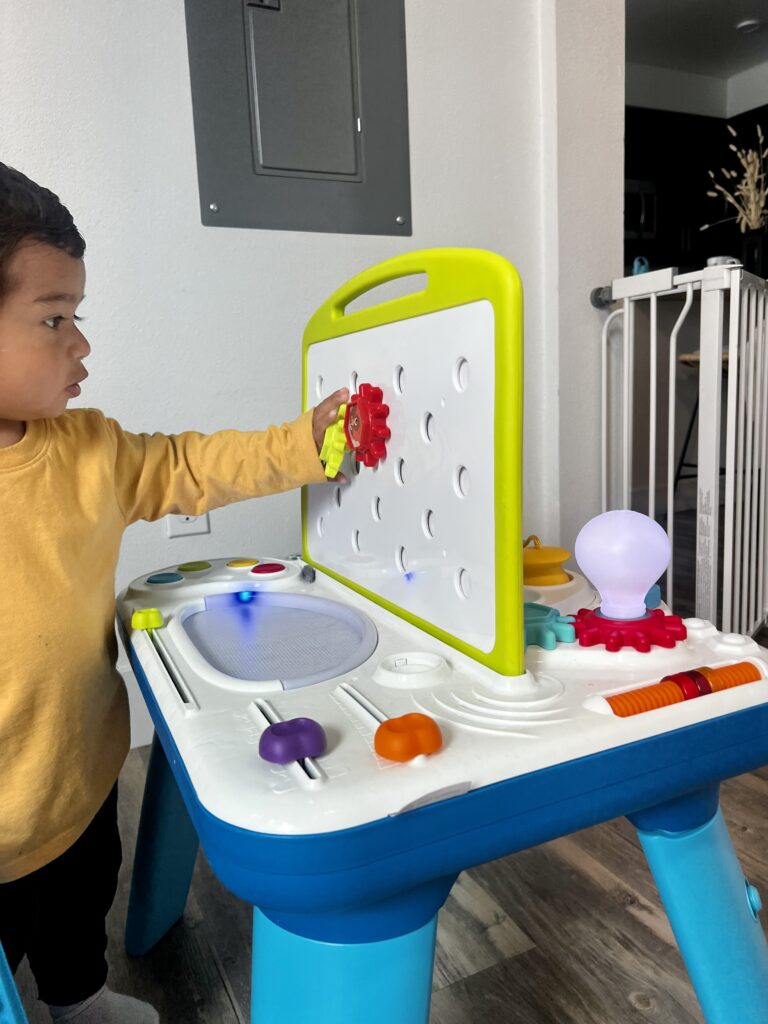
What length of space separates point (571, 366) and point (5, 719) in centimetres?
110

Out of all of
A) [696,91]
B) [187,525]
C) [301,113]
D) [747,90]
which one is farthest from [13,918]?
[747,90]

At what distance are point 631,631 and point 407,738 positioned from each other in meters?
0.20

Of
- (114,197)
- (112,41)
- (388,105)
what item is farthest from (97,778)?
(388,105)

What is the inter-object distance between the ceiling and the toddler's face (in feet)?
10.5

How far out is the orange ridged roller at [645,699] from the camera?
Answer: 1.39 ft

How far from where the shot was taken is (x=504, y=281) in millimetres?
446

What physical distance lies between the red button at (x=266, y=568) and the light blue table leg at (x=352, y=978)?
0.38 meters

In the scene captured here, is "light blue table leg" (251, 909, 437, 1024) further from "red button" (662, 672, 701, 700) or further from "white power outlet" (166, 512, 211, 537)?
"white power outlet" (166, 512, 211, 537)

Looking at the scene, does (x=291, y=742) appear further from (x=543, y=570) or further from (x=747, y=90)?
(x=747, y=90)

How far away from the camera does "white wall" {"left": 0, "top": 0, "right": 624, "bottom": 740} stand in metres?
1.02

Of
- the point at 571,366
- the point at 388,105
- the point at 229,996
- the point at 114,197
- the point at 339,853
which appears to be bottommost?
the point at 229,996

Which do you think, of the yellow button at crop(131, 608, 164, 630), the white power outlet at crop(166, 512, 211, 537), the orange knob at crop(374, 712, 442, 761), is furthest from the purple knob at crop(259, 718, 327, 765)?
the white power outlet at crop(166, 512, 211, 537)

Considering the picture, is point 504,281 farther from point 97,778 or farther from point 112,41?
point 112,41

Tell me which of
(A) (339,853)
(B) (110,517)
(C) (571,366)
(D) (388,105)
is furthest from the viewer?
(C) (571,366)
